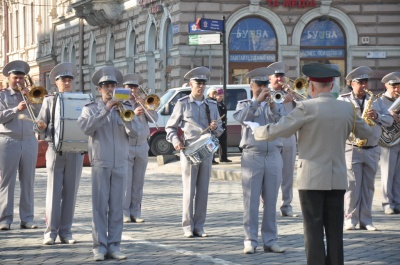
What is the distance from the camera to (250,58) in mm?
38344

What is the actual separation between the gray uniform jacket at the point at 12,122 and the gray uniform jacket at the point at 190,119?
1.85 meters

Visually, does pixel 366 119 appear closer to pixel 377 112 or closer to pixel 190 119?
pixel 377 112

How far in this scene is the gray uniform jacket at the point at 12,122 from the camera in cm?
1469

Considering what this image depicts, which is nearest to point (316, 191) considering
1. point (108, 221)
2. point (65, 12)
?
point (108, 221)

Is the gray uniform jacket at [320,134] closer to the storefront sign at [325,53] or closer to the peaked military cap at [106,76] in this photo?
the peaked military cap at [106,76]

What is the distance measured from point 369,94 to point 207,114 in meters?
2.03

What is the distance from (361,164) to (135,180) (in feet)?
10.7

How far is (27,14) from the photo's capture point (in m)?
65.6

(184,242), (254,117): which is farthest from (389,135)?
(184,242)

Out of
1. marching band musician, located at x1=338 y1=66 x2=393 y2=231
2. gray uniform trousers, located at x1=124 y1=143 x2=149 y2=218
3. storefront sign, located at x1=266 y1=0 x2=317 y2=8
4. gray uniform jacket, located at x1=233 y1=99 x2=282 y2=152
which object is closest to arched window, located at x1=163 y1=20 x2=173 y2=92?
storefront sign, located at x1=266 y1=0 x2=317 y2=8

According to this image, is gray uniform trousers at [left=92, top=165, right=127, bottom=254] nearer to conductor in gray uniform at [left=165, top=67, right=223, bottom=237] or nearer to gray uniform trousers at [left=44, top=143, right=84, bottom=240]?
gray uniform trousers at [left=44, top=143, right=84, bottom=240]

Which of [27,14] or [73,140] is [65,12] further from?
[73,140]

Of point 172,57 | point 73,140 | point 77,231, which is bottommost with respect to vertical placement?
point 77,231

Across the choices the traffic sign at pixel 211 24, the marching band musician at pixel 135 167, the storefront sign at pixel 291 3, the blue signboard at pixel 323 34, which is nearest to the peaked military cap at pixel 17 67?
the marching band musician at pixel 135 167
